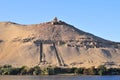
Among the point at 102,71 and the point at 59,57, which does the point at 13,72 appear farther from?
the point at 59,57

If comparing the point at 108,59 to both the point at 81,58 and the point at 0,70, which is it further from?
the point at 0,70

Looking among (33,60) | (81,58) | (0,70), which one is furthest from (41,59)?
(0,70)

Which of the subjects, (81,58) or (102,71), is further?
(81,58)

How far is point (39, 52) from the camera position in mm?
197250

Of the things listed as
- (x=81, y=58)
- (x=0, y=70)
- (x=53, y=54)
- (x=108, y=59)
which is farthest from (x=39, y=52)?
(x=0, y=70)

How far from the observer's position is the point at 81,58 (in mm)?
195125

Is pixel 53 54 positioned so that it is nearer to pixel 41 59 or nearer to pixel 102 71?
pixel 41 59

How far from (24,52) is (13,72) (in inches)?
2209

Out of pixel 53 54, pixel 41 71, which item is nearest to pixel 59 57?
pixel 53 54

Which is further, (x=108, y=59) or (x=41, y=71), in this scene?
(x=108, y=59)

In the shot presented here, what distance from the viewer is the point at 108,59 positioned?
19638cm

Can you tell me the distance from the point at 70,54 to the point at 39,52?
14.4 m

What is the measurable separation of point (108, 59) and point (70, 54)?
17.6m

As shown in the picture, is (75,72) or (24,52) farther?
(24,52)
